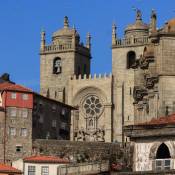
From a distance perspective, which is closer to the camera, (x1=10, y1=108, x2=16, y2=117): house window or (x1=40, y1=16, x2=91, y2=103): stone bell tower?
(x1=10, y1=108, x2=16, y2=117): house window

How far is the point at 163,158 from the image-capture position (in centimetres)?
3622

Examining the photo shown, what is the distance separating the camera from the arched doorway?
117 ft

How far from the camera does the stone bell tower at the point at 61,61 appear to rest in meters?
151

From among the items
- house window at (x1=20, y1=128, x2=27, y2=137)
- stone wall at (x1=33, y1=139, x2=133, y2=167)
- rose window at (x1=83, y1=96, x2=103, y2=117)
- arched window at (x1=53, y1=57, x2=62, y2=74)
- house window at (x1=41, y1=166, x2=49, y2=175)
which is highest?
arched window at (x1=53, y1=57, x2=62, y2=74)

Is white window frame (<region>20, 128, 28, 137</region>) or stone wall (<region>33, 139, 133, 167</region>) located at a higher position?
white window frame (<region>20, 128, 28, 137</region>)

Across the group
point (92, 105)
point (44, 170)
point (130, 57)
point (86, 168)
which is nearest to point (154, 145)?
point (86, 168)

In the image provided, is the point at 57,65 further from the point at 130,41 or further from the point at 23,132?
the point at 23,132

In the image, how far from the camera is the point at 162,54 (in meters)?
70.7

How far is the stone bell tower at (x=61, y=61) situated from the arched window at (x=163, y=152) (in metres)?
111

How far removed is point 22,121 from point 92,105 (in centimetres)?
3942

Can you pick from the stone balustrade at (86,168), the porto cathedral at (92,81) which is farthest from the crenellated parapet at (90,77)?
the stone balustrade at (86,168)

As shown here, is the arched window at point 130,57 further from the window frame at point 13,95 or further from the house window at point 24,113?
the house window at point 24,113

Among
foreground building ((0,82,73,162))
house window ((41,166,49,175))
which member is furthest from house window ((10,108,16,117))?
house window ((41,166,49,175))

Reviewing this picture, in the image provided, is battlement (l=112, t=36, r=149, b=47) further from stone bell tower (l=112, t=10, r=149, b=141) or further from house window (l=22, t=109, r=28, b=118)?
house window (l=22, t=109, r=28, b=118)
